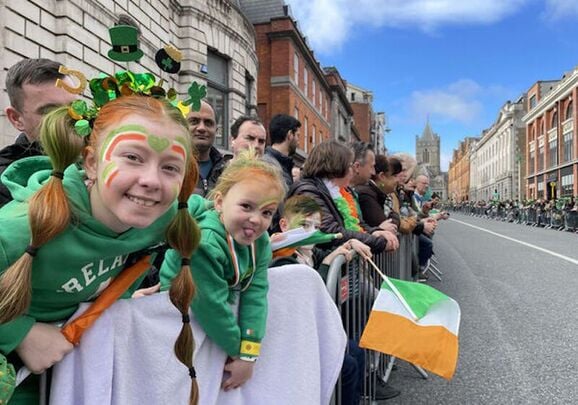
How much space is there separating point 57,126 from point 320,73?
117ft

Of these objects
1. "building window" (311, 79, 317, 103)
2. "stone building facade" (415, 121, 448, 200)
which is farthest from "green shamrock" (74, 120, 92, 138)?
"stone building facade" (415, 121, 448, 200)

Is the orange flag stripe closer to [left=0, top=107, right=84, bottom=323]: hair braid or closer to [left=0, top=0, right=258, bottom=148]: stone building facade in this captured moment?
[left=0, top=107, right=84, bottom=323]: hair braid

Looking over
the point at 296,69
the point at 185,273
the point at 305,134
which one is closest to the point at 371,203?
the point at 185,273

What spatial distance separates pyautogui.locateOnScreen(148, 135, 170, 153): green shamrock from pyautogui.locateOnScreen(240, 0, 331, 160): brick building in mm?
25987

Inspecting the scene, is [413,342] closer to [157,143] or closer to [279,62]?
[157,143]

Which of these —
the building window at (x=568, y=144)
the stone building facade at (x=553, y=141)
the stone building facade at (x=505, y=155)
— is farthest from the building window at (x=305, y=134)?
the stone building facade at (x=505, y=155)

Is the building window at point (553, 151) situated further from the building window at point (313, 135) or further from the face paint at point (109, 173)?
the face paint at point (109, 173)

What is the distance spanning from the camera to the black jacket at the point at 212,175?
11.1 feet

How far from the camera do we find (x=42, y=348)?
1242 mm

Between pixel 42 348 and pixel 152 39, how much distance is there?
1237 cm

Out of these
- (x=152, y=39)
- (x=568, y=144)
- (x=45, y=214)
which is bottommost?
(x=45, y=214)

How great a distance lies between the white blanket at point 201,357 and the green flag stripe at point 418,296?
0.56 metres

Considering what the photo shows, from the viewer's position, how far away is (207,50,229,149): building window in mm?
16125

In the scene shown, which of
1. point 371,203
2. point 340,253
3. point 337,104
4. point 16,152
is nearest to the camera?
point 16,152
